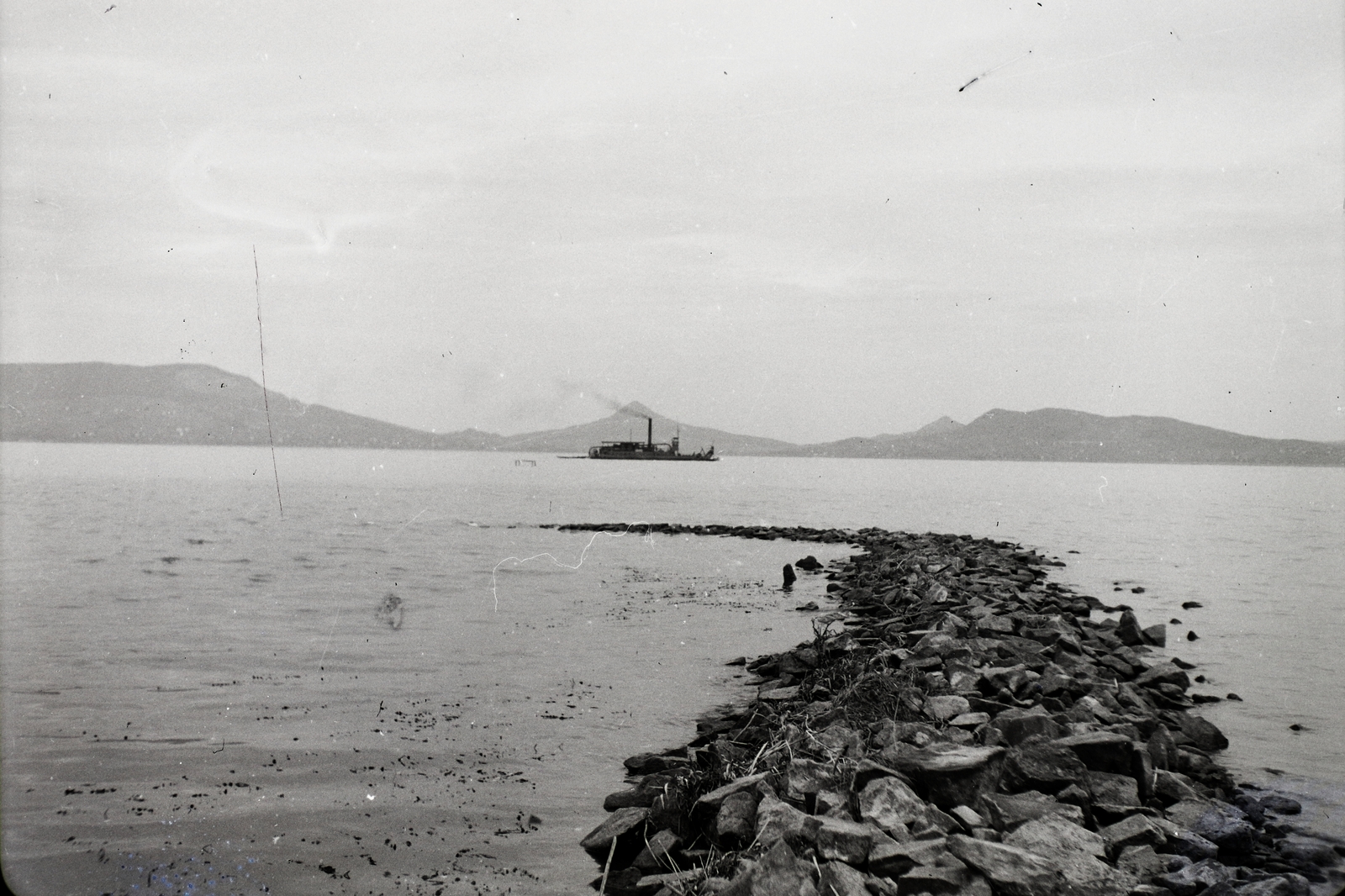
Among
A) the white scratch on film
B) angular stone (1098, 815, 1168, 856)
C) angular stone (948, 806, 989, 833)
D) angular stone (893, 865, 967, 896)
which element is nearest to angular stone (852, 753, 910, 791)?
angular stone (948, 806, 989, 833)

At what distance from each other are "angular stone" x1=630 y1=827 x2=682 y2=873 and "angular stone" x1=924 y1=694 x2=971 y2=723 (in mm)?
2813

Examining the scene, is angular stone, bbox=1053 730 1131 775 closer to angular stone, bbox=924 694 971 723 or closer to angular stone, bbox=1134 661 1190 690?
angular stone, bbox=924 694 971 723

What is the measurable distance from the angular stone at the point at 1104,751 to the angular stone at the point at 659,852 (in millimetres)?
2804

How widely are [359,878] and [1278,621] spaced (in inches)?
683

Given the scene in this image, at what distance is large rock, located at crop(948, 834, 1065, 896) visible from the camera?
463cm

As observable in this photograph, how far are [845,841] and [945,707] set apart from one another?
10.1 feet

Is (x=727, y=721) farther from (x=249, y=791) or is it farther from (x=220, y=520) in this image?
(x=220, y=520)

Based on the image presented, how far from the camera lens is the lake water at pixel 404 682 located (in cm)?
642

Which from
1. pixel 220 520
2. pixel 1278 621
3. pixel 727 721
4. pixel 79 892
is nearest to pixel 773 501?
pixel 220 520

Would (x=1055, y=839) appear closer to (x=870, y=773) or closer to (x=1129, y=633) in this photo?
(x=870, y=773)

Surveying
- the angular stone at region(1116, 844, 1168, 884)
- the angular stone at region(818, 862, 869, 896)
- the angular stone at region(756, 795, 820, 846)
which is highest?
the angular stone at region(756, 795, 820, 846)

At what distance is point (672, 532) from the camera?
114 ft

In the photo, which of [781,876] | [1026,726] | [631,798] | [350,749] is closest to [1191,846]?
[1026,726]

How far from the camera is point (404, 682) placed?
11094 mm
